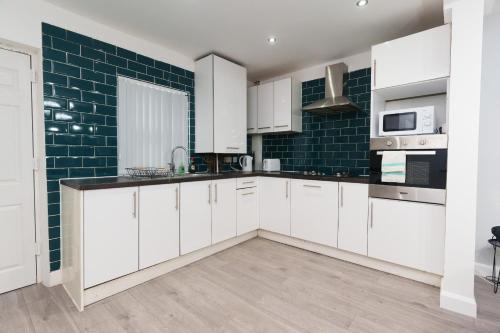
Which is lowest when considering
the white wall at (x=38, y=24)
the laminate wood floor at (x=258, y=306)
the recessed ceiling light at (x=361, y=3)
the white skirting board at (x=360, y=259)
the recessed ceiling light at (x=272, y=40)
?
the laminate wood floor at (x=258, y=306)

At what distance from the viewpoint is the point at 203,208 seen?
102 inches

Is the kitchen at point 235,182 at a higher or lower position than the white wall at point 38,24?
lower

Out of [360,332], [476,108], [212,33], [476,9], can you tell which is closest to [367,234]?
[360,332]

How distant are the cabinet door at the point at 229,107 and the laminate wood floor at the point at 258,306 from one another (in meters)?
1.60

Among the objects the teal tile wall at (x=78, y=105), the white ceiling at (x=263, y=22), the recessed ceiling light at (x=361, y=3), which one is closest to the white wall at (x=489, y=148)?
the white ceiling at (x=263, y=22)

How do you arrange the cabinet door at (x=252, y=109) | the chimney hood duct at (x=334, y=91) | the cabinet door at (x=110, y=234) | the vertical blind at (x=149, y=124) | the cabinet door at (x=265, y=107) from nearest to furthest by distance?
1. the cabinet door at (x=110, y=234)
2. the vertical blind at (x=149, y=124)
3. the chimney hood duct at (x=334, y=91)
4. the cabinet door at (x=265, y=107)
5. the cabinet door at (x=252, y=109)

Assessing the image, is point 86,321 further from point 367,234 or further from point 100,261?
point 367,234

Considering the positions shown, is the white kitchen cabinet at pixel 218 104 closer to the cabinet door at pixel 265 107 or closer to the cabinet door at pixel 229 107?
the cabinet door at pixel 229 107

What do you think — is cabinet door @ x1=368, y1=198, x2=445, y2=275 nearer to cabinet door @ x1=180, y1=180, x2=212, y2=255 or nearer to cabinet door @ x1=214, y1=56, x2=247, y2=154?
cabinet door @ x1=180, y1=180, x2=212, y2=255

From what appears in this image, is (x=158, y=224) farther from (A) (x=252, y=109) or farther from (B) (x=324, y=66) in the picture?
(B) (x=324, y=66)

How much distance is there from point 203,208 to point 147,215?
633 millimetres

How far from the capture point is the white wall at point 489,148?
221 centimetres

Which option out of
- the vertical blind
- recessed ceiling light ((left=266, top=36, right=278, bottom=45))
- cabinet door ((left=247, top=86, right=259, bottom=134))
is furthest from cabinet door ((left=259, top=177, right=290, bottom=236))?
recessed ceiling light ((left=266, top=36, right=278, bottom=45))

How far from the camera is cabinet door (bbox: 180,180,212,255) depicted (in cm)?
239
